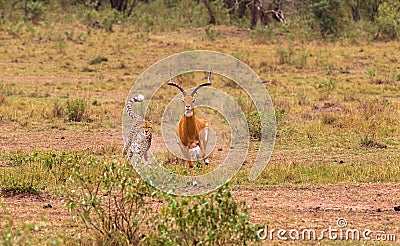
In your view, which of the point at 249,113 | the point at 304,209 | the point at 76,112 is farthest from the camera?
the point at 76,112

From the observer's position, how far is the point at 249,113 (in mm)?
11031

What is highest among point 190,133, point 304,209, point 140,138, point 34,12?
point 190,133

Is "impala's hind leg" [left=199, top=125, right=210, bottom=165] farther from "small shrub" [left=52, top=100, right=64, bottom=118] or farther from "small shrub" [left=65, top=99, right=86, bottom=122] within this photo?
"small shrub" [left=52, top=100, right=64, bottom=118]

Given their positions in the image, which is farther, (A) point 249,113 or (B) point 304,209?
(A) point 249,113

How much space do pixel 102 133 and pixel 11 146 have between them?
53.3 inches

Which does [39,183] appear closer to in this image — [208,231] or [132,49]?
[208,231]

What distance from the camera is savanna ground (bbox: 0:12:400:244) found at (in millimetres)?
6652

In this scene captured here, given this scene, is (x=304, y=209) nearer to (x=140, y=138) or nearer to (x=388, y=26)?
(x=140, y=138)

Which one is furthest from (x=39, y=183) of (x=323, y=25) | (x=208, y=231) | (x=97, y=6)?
(x=97, y=6)

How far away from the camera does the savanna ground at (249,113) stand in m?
6.65

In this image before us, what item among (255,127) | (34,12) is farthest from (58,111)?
(34,12)

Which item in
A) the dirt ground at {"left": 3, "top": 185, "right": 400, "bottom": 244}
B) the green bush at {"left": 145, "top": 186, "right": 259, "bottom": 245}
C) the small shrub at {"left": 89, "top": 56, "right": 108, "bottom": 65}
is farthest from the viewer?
the small shrub at {"left": 89, "top": 56, "right": 108, "bottom": 65}

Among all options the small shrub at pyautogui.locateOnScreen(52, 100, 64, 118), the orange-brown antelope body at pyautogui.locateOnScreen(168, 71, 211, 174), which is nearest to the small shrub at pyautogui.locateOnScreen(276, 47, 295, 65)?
the small shrub at pyautogui.locateOnScreen(52, 100, 64, 118)

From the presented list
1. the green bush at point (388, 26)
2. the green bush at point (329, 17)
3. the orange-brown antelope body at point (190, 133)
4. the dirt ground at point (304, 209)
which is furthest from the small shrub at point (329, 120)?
the green bush at point (329, 17)
